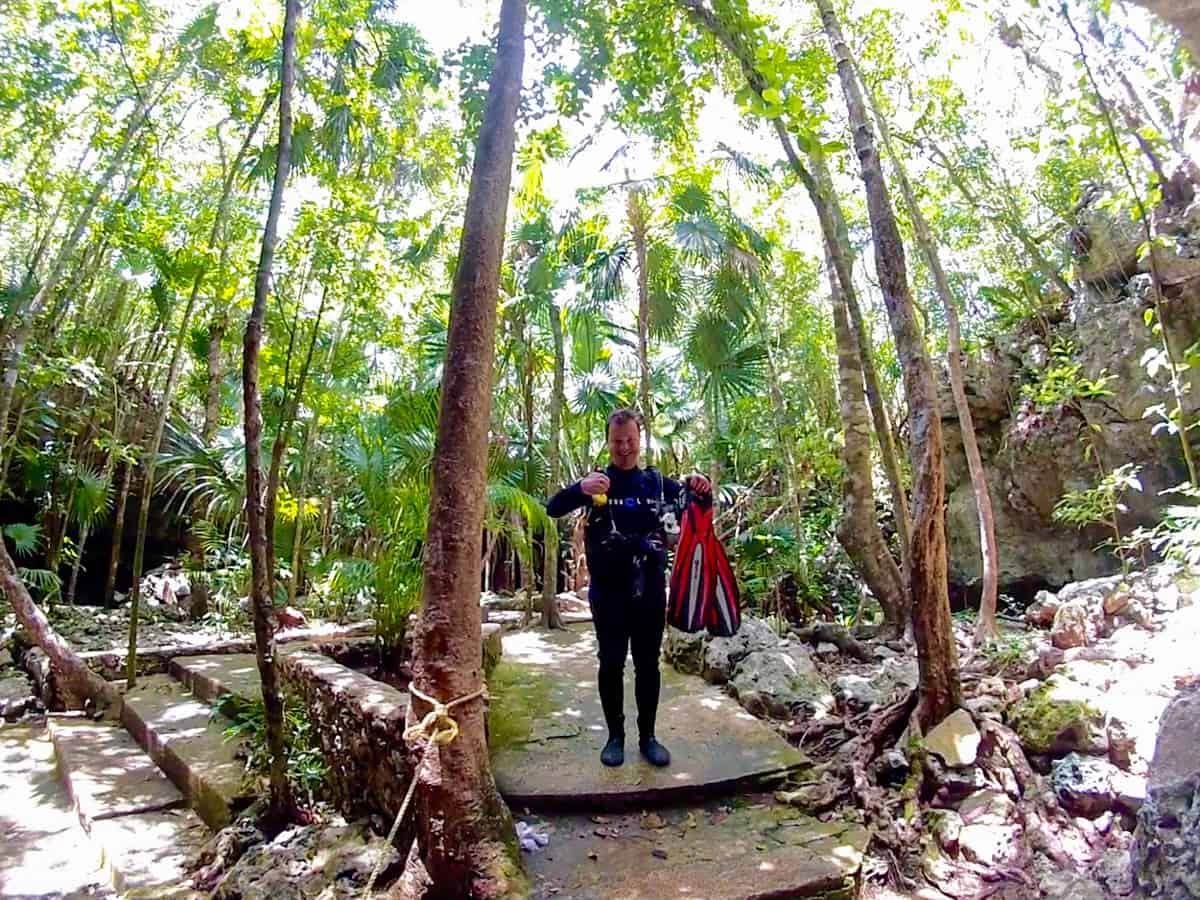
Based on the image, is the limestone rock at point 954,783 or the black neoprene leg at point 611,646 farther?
the black neoprene leg at point 611,646

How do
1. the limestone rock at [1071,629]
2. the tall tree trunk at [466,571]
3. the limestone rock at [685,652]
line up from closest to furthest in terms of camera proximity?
the tall tree trunk at [466,571] → the limestone rock at [1071,629] → the limestone rock at [685,652]

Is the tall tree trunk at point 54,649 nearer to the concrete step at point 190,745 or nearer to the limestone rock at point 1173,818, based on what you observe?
the concrete step at point 190,745

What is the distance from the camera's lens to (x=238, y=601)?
9.55m

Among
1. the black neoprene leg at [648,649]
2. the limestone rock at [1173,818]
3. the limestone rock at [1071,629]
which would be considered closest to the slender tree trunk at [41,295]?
the black neoprene leg at [648,649]

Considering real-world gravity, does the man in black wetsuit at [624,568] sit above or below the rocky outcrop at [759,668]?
above

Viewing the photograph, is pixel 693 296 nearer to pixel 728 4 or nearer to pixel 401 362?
pixel 728 4

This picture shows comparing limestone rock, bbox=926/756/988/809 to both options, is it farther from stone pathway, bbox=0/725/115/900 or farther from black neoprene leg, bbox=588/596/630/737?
stone pathway, bbox=0/725/115/900

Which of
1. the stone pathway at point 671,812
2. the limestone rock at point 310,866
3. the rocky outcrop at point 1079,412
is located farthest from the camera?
the rocky outcrop at point 1079,412

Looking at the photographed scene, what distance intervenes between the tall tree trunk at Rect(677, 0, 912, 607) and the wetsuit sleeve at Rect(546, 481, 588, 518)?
2143 millimetres

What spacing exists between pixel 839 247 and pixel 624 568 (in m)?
3.16

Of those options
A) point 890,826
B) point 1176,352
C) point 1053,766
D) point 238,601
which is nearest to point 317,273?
point 890,826

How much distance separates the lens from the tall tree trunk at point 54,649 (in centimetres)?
623

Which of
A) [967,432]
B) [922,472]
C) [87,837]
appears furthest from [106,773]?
[967,432]

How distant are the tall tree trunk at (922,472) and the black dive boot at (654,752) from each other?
1.23m
